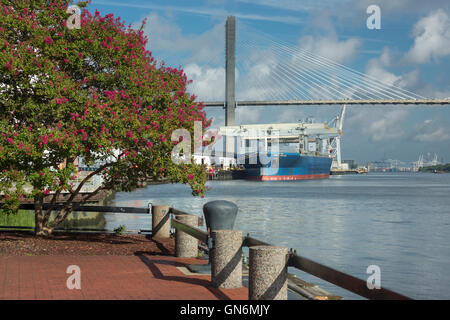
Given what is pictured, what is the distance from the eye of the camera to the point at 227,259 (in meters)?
9.64

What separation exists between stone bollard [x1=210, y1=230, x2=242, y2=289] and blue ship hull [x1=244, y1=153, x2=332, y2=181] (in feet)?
412

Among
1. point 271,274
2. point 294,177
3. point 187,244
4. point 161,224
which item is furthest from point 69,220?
point 294,177

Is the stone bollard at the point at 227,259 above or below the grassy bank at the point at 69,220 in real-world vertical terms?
above

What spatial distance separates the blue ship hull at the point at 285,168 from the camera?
137375mm

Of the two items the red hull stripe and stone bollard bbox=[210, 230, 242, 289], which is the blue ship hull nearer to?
the red hull stripe

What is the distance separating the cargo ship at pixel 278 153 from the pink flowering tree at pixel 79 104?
10636cm

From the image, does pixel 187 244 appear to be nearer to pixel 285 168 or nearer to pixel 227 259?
pixel 227 259

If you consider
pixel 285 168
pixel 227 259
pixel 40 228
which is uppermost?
pixel 227 259

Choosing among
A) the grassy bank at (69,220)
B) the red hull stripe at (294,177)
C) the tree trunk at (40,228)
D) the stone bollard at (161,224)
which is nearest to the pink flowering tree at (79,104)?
the tree trunk at (40,228)

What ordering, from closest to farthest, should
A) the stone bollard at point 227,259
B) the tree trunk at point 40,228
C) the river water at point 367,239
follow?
the stone bollard at point 227,259 < the tree trunk at point 40,228 < the river water at point 367,239

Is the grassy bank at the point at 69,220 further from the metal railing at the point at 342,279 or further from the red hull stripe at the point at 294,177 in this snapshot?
the red hull stripe at the point at 294,177

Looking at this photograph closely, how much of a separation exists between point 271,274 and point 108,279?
12.1 feet
